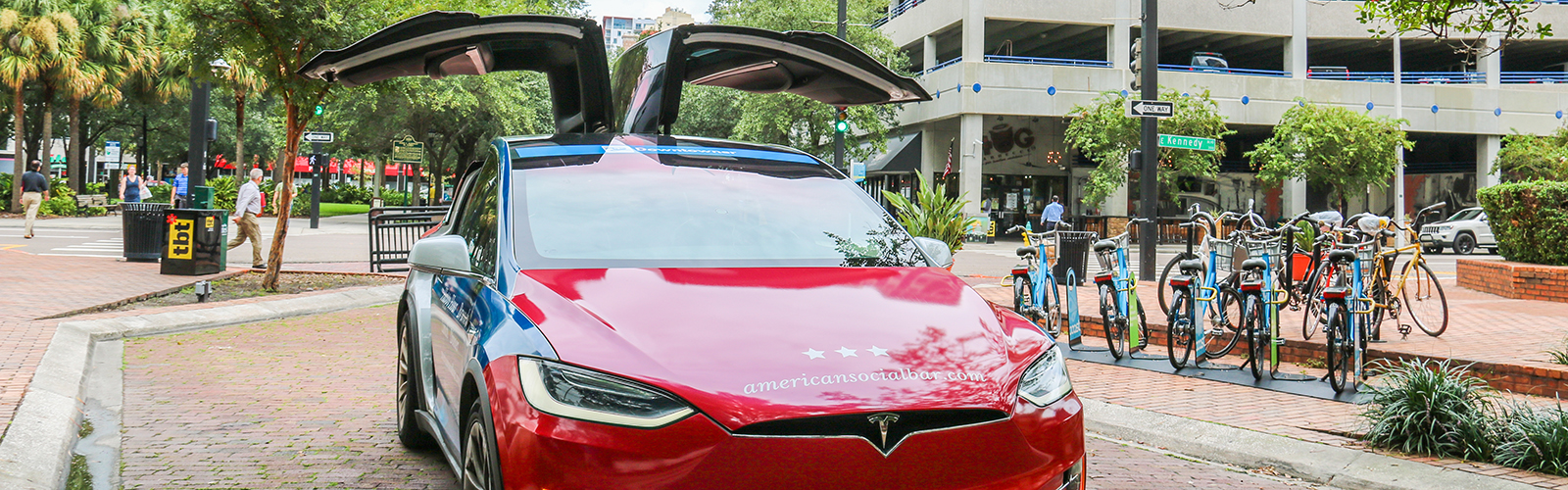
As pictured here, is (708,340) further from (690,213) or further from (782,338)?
(690,213)

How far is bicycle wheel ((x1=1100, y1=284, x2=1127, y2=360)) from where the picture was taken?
Result: 28.3 ft

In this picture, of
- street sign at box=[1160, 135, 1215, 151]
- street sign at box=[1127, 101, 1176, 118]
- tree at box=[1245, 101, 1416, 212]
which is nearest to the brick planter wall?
street sign at box=[1160, 135, 1215, 151]

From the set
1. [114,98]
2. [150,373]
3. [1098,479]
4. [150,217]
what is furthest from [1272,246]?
[114,98]

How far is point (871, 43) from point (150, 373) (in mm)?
Answer: 30053

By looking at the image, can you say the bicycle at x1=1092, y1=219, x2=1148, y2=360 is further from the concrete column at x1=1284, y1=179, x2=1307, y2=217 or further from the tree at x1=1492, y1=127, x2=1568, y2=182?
the concrete column at x1=1284, y1=179, x2=1307, y2=217

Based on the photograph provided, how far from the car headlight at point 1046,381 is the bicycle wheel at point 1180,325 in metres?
4.94

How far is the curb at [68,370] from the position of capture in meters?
4.71

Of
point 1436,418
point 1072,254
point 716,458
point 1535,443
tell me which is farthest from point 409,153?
point 716,458

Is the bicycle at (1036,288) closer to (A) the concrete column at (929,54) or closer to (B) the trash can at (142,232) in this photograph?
(B) the trash can at (142,232)

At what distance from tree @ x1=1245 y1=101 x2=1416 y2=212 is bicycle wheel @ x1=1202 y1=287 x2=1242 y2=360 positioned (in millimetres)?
26957

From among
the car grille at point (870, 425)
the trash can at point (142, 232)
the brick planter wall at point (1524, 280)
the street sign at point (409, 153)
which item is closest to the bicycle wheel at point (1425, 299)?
the brick planter wall at point (1524, 280)

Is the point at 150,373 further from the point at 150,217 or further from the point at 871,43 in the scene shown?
the point at 871,43

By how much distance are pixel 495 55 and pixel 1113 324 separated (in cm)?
513

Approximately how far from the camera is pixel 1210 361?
27.7 ft
